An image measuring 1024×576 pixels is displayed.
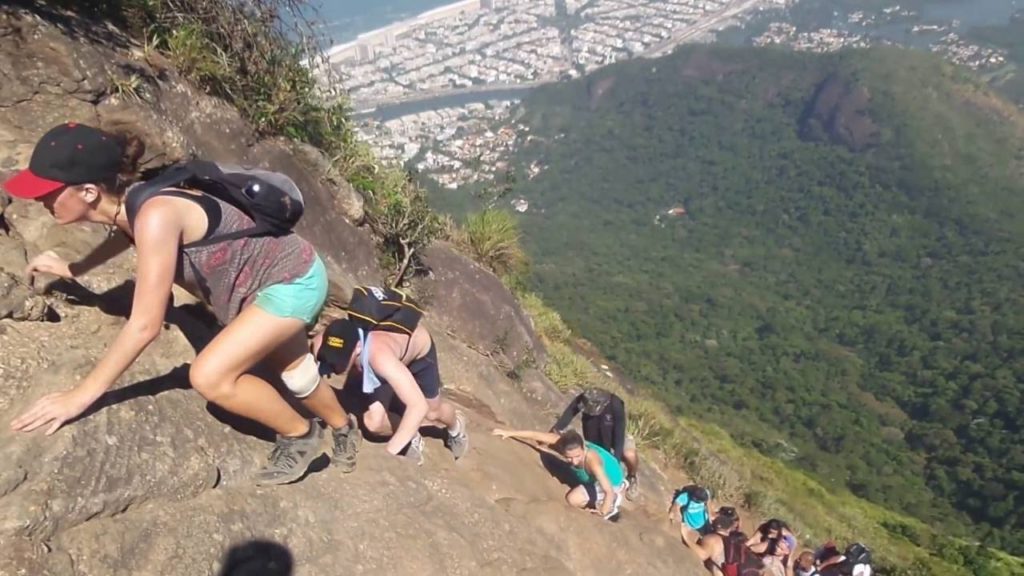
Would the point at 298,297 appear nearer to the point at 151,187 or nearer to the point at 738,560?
the point at 151,187

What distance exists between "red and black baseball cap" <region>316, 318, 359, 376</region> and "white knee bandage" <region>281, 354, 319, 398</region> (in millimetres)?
664

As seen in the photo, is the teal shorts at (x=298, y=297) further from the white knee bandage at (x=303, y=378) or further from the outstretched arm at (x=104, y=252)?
the outstretched arm at (x=104, y=252)

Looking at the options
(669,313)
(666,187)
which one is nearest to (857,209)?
(666,187)

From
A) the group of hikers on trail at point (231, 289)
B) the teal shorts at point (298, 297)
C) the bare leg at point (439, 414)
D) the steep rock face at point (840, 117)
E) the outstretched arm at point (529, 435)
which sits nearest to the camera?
the group of hikers on trail at point (231, 289)

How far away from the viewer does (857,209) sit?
91.7 metres

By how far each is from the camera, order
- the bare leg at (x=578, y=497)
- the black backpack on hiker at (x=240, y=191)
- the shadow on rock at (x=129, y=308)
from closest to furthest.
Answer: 1. the black backpack on hiker at (x=240, y=191)
2. the shadow on rock at (x=129, y=308)
3. the bare leg at (x=578, y=497)

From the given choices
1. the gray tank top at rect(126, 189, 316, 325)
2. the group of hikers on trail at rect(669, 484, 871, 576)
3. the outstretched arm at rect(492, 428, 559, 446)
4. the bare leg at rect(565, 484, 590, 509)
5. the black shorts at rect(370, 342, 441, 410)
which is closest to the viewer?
the gray tank top at rect(126, 189, 316, 325)

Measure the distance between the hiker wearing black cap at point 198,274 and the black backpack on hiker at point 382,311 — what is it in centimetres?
72

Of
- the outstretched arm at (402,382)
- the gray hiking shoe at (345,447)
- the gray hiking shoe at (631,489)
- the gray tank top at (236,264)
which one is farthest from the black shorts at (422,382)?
the gray hiking shoe at (631,489)

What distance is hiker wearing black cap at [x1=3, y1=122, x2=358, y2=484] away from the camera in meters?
2.89

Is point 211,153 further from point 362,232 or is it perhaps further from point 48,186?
point 48,186

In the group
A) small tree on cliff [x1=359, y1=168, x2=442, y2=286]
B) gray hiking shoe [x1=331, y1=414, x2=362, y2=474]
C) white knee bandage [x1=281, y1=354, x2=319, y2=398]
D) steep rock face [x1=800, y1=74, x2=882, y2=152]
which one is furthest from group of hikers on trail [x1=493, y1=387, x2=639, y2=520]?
steep rock face [x1=800, y1=74, x2=882, y2=152]

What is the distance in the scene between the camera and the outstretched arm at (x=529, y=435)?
6.70m

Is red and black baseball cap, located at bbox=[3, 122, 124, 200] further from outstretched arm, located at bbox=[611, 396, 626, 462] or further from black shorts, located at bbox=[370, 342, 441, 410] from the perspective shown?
outstretched arm, located at bbox=[611, 396, 626, 462]
